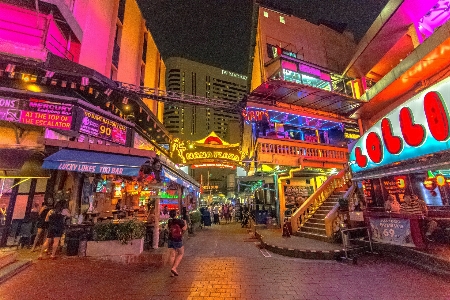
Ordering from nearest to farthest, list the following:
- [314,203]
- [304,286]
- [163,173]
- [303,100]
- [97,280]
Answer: [304,286]
[97,280]
[163,173]
[314,203]
[303,100]

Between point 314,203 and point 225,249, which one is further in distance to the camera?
point 314,203

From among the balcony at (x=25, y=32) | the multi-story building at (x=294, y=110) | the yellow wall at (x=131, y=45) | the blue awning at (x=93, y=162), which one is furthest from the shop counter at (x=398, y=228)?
the yellow wall at (x=131, y=45)

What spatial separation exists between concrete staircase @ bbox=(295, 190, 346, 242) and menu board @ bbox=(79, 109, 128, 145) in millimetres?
12188

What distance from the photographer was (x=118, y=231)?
25.1 ft

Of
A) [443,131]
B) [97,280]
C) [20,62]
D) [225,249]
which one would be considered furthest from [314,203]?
[20,62]

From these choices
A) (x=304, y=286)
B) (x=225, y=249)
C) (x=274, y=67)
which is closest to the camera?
(x=304, y=286)

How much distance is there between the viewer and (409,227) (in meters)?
7.08

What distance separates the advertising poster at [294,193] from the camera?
17.1 metres

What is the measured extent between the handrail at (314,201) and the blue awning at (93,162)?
9.45 meters

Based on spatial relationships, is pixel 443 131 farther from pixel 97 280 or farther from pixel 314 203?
pixel 97 280

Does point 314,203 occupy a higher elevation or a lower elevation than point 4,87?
lower

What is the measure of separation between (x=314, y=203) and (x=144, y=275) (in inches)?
441

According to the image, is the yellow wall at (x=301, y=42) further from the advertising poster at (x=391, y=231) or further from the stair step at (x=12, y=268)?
the stair step at (x=12, y=268)

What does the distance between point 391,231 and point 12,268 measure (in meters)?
12.5
